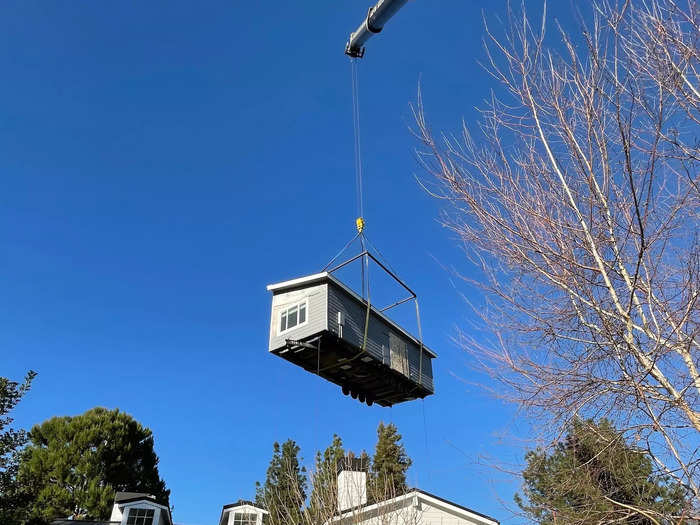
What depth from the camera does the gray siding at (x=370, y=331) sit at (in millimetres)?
10492

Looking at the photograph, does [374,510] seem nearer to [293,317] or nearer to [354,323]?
[354,323]

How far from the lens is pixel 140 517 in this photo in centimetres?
2281

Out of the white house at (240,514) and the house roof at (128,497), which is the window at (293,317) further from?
the house roof at (128,497)

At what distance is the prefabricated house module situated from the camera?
10.4m

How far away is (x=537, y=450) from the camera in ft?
24.1

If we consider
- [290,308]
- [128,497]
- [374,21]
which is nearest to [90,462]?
[128,497]

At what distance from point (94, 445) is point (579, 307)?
34.4 m

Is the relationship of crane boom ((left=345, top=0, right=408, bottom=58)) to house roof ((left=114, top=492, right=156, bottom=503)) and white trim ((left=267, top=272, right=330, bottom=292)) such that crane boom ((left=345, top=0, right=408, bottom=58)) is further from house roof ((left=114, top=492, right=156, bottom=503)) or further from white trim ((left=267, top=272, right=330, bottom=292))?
house roof ((left=114, top=492, right=156, bottom=503))

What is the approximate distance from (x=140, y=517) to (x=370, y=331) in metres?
16.8

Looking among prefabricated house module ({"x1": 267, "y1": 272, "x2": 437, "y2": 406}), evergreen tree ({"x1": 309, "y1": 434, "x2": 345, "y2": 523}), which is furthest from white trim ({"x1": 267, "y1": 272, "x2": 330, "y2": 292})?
evergreen tree ({"x1": 309, "y1": 434, "x2": 345, "y2": 523})

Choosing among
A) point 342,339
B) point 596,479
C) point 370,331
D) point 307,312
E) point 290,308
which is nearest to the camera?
point 596,479

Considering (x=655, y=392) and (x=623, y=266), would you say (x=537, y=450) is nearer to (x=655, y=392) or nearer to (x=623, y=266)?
(x=655, y=392)

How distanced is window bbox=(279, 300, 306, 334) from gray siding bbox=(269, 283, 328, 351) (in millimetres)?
85

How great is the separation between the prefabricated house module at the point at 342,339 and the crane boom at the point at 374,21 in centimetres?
517
